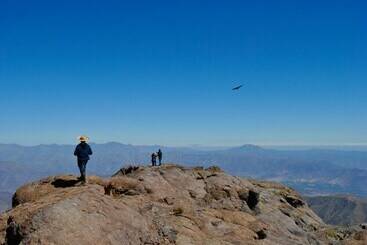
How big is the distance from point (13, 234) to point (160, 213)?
1131 centimetres

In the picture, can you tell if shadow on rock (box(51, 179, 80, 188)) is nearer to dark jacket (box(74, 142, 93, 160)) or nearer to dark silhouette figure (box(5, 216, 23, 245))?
dark jacket (box(74, 142, 93, 160))

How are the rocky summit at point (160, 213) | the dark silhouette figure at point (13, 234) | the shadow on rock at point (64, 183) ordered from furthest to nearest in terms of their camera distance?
1. the shadow on rock at point (64, 183)
2. the rocky summit at point (160, 213)
3. the dark silhouette figure at point (13, 234)

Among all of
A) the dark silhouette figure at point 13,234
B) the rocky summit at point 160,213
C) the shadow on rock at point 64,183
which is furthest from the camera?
the shadow on rock at point 64,183

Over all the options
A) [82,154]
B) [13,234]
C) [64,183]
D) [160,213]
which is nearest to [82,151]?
[82,154]

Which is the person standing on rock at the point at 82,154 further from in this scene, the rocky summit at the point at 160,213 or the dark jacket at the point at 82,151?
the rocky summit at the point at 160,213

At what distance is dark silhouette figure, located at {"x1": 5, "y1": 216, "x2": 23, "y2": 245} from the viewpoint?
75.5 ft

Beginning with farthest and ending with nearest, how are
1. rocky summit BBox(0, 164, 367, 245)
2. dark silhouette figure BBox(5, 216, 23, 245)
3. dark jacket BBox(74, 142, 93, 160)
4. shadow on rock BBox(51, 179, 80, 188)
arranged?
dark jacket BBox(74, 142, 93, 160), shadow on rock BBox(51, 179, 80, 188), rocky summit BBox(0, 164, 367, 245), dark silhouette figure BBox(5, 216, 23, 245)

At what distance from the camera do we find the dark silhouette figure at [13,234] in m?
23.0

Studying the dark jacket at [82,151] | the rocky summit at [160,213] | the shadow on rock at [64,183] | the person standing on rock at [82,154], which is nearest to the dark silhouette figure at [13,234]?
the rocky summit at [160,213]

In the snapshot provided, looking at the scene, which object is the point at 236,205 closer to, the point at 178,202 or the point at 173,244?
the point at 178,202

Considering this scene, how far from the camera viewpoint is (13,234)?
23.6m

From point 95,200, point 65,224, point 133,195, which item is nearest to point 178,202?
point 133,195

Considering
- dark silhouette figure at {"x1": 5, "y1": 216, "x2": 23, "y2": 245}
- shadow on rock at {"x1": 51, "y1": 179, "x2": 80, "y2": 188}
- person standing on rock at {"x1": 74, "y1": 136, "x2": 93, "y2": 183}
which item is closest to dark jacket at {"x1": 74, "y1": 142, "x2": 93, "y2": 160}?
person standing on rock at {"x1": 74, "y1": 136, "x2": 93, "y2": 183}

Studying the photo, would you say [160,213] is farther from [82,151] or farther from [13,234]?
[13,234]
